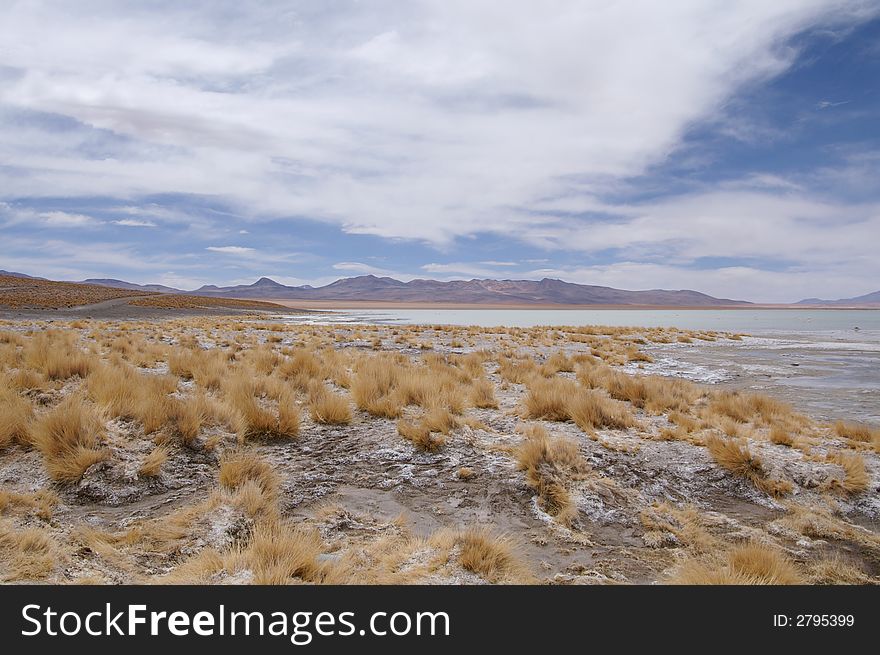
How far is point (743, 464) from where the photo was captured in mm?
6000

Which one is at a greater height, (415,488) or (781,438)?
(781,438)

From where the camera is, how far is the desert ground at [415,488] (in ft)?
11.8

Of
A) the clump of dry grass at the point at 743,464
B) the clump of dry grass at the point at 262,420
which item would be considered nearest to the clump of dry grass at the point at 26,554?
the clump of dry grass at the point at 262,420

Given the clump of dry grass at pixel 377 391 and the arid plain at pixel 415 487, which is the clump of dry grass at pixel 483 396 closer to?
the arid plain at pixel 415 487

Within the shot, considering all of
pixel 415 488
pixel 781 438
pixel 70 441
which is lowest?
pixel 415 488

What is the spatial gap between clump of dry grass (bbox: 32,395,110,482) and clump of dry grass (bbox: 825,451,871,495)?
816cm

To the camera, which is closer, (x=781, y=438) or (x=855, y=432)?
(x=781, y=438)

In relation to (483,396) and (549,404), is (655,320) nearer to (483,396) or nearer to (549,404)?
(483,396)

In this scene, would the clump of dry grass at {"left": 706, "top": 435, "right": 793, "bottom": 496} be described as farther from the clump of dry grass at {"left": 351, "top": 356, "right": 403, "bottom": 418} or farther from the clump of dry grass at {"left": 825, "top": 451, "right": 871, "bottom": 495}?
the clump of dry grass at {"left": 351, "top": 356, "right": 403, "bottom": 418}

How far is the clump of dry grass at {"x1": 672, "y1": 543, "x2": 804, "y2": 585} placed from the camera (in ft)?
10.9

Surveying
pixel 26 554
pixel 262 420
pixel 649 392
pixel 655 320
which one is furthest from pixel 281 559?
pixel 655 320

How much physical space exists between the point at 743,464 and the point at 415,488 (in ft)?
13.4

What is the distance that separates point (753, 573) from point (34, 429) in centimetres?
699

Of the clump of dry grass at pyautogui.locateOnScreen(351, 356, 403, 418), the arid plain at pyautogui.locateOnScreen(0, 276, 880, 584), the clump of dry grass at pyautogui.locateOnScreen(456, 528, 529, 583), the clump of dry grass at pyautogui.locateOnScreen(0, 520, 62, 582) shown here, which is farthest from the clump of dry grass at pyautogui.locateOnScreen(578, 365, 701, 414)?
the clump of dry grass at pyautogui.locateOnScreen(0, 520, 62, 582)
